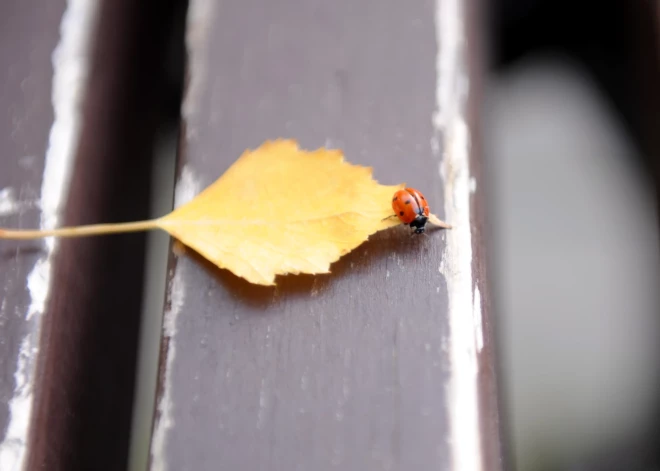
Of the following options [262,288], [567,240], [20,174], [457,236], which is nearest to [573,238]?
[567,240]

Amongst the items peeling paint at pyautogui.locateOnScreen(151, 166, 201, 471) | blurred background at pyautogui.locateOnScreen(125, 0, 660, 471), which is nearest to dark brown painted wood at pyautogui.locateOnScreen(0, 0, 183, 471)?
peeling paint at pyautogui.locateOnScreen(151, 166, 201, 471)

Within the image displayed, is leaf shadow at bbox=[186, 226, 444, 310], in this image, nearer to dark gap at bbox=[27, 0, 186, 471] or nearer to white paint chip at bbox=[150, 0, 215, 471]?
white paint chip at bbox=[150, 0, 215, 471]

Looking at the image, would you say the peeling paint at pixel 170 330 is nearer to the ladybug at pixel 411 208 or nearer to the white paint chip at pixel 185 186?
the white paint chip at pixel 185 186

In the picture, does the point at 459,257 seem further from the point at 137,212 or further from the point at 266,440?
the point at 137,212

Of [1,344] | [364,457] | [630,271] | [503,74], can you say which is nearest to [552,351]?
[630,271]

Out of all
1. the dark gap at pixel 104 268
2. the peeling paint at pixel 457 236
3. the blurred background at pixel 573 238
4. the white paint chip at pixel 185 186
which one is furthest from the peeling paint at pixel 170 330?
the blurred background at pixel 573 238

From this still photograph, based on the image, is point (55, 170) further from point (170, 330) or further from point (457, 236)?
point (457, 236)
